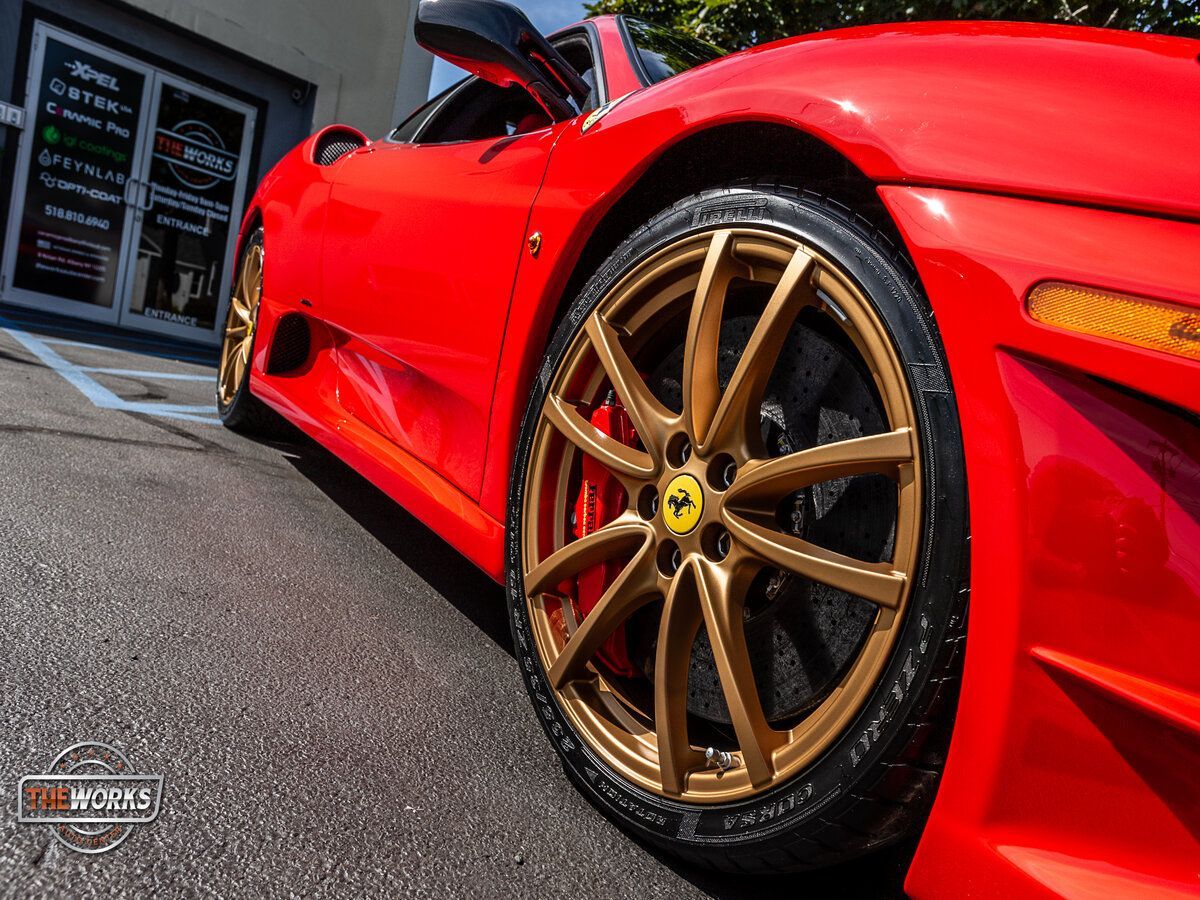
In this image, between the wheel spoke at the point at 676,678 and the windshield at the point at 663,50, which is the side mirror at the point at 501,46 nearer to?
the windshield at the point at 663,50

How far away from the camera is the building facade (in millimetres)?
8250

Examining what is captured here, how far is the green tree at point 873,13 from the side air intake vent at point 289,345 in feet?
9.48

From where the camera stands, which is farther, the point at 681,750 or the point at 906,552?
the point at 681,750

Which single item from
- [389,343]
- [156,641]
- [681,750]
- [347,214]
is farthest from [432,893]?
[347,214]

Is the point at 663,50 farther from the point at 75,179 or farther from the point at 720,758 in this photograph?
the point at 75,179

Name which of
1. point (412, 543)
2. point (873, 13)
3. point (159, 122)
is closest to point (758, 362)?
point (412, 543)

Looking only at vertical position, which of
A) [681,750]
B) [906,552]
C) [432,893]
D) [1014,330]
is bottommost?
[432,893]

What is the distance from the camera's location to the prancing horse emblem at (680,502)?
121 centimetres

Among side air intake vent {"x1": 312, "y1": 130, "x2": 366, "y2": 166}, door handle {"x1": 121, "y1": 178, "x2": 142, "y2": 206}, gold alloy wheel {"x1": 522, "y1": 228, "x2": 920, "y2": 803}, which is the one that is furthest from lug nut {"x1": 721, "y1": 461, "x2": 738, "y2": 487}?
door handle {"x1": 121, "y1": 178, "x2": 142, "y2": 206}

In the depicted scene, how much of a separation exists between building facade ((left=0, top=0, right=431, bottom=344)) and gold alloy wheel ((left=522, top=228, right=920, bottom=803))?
7.49 metres

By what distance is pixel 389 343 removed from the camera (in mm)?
2055

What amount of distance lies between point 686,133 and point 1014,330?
24.5 inches

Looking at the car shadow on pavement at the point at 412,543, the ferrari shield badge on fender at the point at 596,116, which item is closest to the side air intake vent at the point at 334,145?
the car shadow on pavement at the point at 412,543

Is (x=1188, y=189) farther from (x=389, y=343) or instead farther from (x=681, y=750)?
(x=389, y=343)
